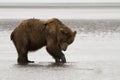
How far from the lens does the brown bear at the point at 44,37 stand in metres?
16.5

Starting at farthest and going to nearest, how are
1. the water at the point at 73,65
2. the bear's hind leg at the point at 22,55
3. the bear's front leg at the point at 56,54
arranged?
the bear's hind leg at the point at 22,55
the bear's front leg at the point at 56,54
the water at the point at 73,65

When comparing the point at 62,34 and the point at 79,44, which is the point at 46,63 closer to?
the point at 62,34

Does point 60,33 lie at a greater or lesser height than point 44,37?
greater

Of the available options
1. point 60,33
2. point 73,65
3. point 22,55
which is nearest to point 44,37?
point 60,33

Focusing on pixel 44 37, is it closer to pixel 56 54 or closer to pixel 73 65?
pixel 56 54

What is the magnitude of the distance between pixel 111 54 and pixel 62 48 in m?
2.43

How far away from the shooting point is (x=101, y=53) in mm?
18875

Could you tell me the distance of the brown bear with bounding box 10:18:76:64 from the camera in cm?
1655

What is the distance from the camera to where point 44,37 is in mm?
16719

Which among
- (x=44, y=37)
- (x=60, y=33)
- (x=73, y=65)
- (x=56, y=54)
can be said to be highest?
(x=60, y=33)

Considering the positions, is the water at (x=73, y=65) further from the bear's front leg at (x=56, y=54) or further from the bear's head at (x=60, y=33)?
the bear's head at (x=60, y=33)

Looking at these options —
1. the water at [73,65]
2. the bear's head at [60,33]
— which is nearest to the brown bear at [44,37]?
the bear's head at [60,33]

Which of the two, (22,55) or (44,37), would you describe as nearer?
(44,37)

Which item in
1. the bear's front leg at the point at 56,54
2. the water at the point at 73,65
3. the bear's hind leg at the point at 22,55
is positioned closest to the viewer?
the water at the point at 73,65
